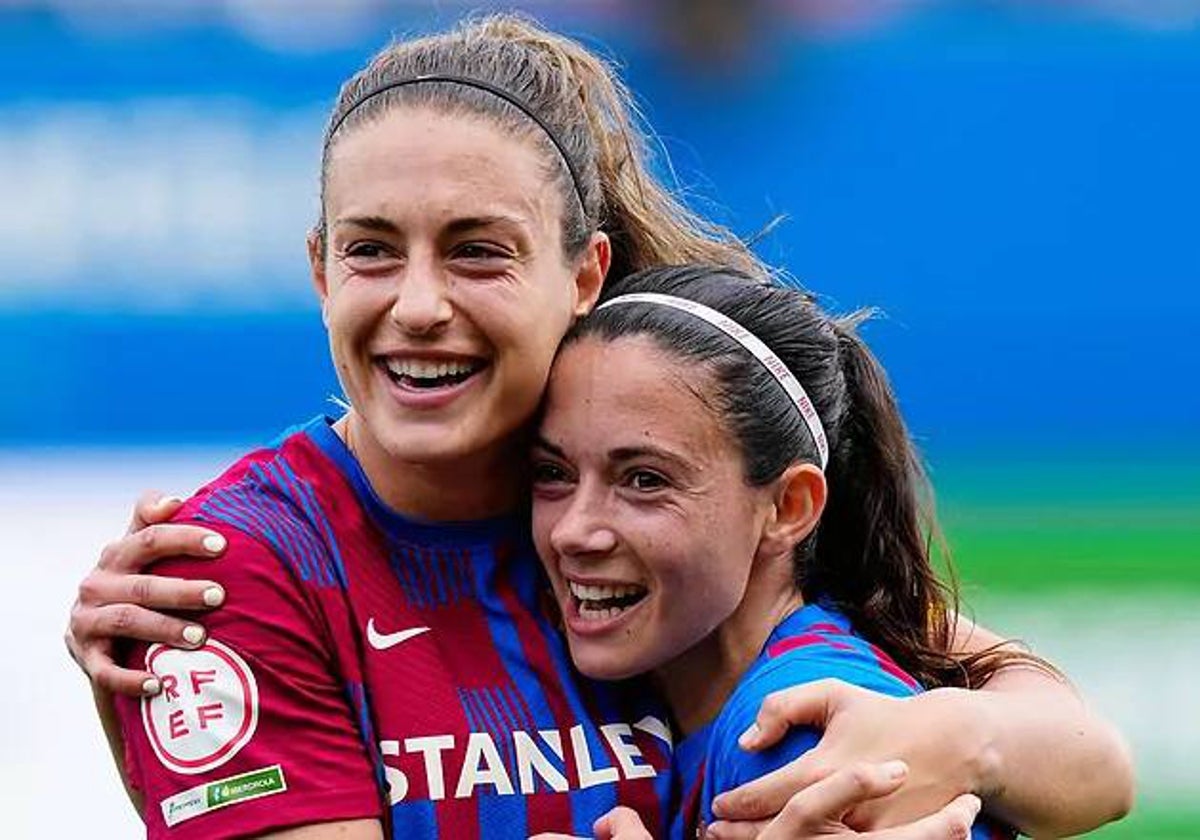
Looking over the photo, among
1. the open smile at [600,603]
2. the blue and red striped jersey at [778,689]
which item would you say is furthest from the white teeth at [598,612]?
the blue and red striped jersey at [778,689]

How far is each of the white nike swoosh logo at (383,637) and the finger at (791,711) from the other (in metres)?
0.56

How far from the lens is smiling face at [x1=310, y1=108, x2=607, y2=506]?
3.11m

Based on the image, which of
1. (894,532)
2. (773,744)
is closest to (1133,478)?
(894,532)

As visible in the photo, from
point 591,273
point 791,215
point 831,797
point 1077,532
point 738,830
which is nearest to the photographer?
point 831,797

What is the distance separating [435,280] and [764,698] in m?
0.77

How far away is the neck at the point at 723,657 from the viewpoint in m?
3.30

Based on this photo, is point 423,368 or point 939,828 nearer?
point 939,828

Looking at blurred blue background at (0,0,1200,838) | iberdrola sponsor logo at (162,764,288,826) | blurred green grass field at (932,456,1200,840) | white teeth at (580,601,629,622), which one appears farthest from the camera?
blurred blue background at (0,0,1200,838)

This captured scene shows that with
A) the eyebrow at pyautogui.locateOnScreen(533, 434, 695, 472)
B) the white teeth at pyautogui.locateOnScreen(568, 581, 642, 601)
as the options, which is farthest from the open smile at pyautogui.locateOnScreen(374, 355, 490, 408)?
the white teeth at pyautogui.locateOnScreen(568, 581, 642, 601)

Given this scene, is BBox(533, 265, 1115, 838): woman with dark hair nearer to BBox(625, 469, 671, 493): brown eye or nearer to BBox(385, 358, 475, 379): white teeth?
BBox(625, 469, 671, 493): brown eye

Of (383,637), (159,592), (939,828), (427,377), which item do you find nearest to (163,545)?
(159,592)

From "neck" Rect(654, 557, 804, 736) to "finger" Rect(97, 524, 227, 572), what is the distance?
732 millimetres

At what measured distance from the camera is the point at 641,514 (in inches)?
124

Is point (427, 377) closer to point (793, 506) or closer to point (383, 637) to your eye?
point (383, 637)
